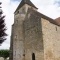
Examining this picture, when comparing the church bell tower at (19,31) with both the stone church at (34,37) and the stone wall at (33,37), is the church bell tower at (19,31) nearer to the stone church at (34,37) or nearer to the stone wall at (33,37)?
the stone church at (34,37)

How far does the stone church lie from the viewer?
19.4 meters

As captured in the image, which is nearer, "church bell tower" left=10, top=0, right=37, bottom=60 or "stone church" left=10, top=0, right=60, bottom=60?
"stone church" left=10, top=0, right=60, bottom=60

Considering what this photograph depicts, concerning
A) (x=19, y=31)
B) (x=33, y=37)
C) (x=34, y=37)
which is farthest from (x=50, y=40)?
(x=19, y=31)

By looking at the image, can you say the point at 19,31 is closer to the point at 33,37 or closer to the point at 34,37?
the point at 33,37

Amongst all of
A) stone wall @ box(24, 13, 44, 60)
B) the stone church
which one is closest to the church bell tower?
the stone church

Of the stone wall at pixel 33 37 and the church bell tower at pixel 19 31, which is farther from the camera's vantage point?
the church bell tower at pixel 19 31

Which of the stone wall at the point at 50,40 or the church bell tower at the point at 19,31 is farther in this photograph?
the church bell tower at the point at 19,31

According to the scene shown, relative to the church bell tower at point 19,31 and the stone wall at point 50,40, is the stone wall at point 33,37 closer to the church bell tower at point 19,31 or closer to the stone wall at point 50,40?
the stone wall at point 50,40

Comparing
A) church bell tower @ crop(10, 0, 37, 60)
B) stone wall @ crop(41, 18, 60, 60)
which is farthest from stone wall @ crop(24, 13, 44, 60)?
church bell tower @ crop(10, 0, 37, 60)

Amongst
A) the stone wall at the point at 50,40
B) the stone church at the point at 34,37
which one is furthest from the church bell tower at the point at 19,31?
the stone wall at the point at 50,40

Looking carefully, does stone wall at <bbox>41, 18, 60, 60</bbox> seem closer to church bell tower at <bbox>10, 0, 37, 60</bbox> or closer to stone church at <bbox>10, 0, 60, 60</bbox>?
stone church at <bbox>10, 0, 60, 60</bbox>

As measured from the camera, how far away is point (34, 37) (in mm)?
20312

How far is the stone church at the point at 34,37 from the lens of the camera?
19.4 metres

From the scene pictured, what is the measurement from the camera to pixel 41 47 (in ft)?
62.6
